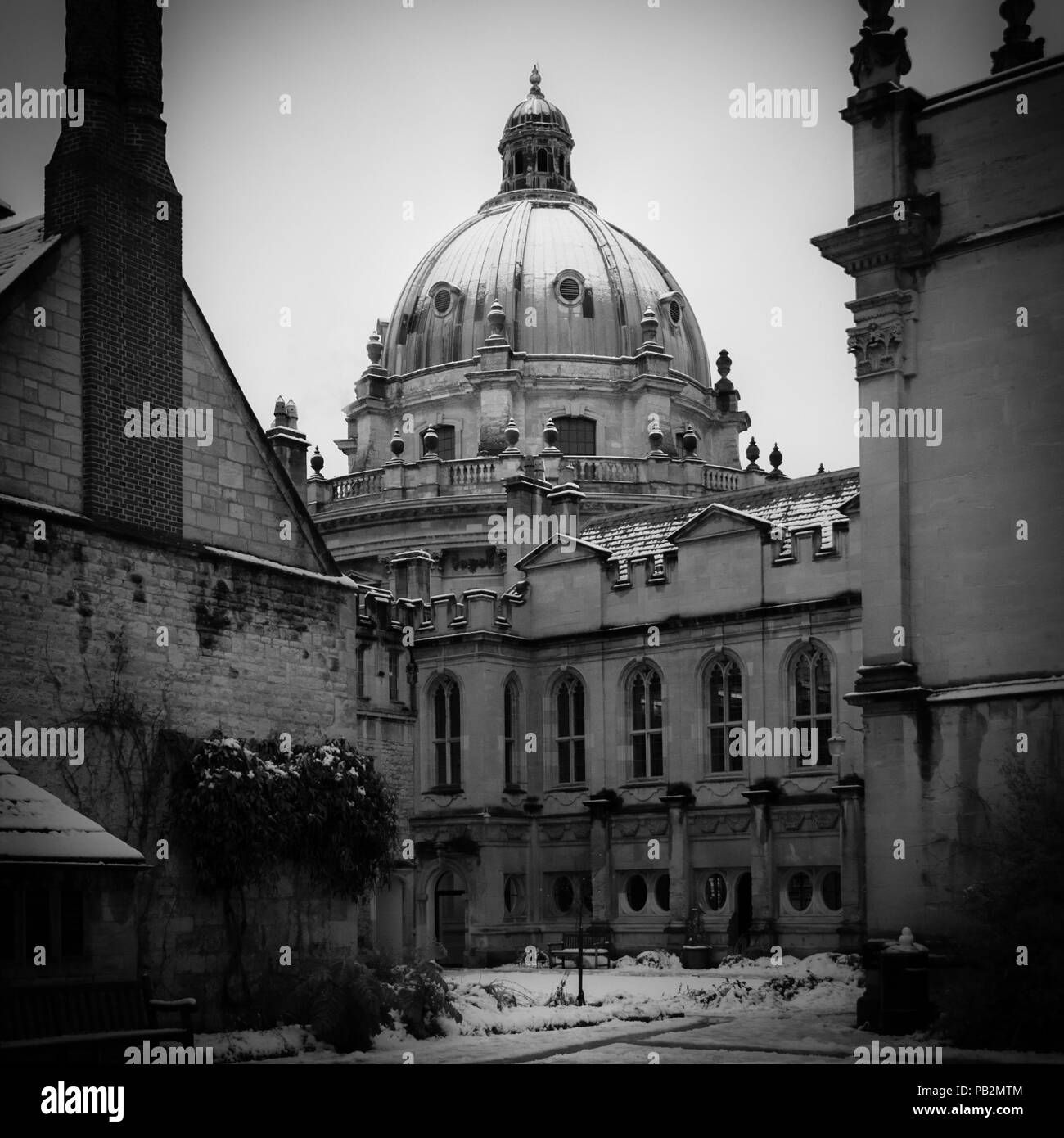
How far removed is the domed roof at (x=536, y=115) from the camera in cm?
8188

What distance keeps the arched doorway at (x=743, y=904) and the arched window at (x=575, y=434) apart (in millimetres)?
30994

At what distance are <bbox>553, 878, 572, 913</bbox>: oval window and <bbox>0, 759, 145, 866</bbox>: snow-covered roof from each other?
23.8 meters

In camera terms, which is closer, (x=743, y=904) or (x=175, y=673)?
(x=175, y=673)

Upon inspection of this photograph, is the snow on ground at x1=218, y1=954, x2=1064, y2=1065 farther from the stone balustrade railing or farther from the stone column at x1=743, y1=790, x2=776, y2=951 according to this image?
the stone balustrade railing

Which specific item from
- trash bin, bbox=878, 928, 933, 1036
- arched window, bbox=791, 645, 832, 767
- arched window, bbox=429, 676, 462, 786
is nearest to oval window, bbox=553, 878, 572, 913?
arched window, bbox=429, 676, 462, 786

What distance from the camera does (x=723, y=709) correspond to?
38594 mm

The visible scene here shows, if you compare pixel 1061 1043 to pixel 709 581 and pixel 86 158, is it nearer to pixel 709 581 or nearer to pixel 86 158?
pixel 86 158

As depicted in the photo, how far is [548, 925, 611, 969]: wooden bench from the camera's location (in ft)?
121

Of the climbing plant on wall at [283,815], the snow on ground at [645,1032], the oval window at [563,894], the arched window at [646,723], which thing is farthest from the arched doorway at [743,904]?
Answer: the climbing plant on wall at [283,815]

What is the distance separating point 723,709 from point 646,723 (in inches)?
86.9

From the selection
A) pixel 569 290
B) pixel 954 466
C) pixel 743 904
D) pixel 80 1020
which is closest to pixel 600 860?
pixel 743 904

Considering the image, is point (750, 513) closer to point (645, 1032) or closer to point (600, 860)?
point (600, 860)

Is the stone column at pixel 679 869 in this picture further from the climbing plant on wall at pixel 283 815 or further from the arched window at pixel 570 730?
the climbing plant on wall at pixel 283 815
